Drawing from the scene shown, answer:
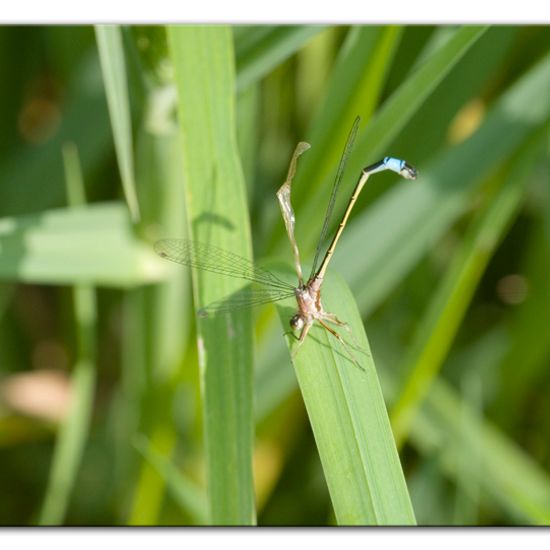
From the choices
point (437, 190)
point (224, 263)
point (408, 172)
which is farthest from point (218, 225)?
point (437, 190)

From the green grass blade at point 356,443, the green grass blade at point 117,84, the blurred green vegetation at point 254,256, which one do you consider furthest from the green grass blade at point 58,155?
the green grass blade at point 356,443

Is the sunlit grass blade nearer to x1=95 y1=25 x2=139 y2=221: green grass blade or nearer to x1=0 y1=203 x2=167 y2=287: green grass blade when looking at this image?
x1=0 y1=203 x2=167 y2=287: green grass blade

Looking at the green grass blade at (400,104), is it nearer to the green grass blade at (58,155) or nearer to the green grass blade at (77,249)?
the green grass blade at (77,249)

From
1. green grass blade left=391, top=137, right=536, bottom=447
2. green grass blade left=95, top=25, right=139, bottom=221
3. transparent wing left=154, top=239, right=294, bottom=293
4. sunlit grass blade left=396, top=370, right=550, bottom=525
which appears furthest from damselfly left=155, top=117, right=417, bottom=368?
sunlit grass blade left=396, top=370, right=550, bottom=525

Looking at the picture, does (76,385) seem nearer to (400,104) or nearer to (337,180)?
(337,180)
